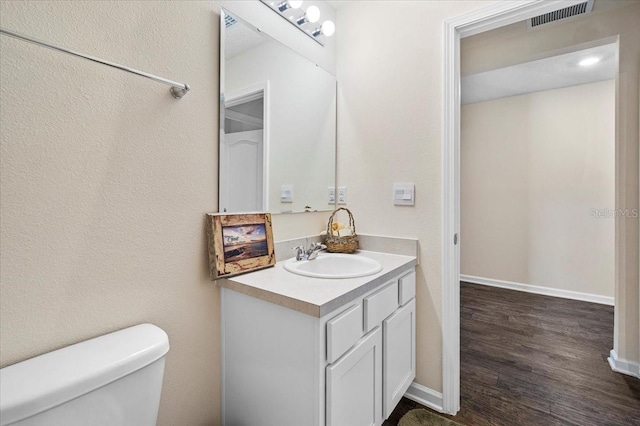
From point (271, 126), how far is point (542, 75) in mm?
2920

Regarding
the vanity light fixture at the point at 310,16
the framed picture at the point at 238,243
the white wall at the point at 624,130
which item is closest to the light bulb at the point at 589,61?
the white wall at the point at 624,130

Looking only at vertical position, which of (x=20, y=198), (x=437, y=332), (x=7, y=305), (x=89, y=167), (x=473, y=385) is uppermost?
(x=89, y=167)

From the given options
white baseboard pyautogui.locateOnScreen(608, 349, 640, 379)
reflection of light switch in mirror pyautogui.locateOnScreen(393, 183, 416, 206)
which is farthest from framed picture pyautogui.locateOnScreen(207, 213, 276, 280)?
white baseboard pyautogui.locateOnScreen(608, 349, 640, 379)

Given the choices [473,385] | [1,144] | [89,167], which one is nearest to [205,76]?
[89,167]

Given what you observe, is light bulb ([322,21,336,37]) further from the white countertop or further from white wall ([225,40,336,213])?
the white countertop

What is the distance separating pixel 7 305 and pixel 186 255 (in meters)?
0.51

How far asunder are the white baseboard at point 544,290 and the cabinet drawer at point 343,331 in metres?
3.30

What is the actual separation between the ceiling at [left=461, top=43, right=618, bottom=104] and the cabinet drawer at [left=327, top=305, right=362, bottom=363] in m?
2.52

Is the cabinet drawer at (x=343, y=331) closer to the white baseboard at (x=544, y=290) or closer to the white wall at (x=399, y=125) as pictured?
the white wall at (x=399, y=125)

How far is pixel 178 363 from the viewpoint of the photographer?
120cm

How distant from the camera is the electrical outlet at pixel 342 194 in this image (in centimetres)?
199

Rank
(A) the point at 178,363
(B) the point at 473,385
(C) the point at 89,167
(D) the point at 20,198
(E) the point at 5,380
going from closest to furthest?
(E) the point at 5,380, (D) the point at 20,198, (C) the point at 89,167, (A) the point at 178,363, (B) the point at 473,385

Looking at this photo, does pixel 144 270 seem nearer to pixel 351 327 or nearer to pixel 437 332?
pixel 351 327

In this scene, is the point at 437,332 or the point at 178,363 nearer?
the point at 178,363
